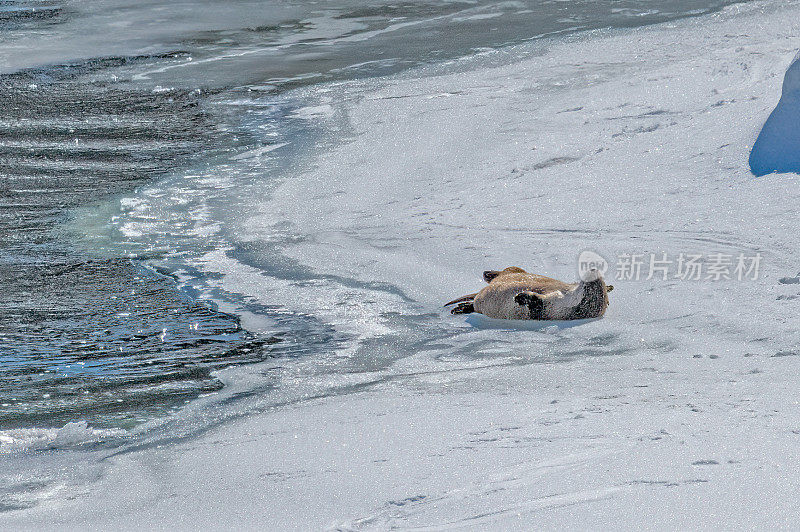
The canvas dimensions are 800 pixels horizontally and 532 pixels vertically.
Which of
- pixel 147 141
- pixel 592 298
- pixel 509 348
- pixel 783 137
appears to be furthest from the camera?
pixel 147 141

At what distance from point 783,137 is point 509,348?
3.11 m

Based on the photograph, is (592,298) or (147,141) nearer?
(592,298)

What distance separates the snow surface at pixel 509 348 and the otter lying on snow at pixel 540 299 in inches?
3.6

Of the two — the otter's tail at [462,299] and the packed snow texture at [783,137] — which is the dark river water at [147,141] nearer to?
the otter's tail at [462,299]

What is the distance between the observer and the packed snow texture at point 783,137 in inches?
263

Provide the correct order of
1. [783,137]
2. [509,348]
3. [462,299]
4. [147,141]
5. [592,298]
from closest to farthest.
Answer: [509,348] < [592,298] < [462,299] < [783,137] < [147,141]

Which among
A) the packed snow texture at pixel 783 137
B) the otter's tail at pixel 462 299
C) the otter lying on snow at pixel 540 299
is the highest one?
the packed snow texture at pixel 783 137

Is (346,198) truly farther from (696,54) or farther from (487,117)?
(696,54)

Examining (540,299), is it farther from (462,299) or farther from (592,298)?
(462,299)

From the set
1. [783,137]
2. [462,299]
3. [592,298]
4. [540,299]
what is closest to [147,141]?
[462,299]

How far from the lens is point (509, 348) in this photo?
477 cm

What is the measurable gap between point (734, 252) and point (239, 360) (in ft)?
8.93

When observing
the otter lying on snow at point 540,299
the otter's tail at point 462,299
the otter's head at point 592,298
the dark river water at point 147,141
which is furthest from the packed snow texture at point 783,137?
the dark river water at point 147,141

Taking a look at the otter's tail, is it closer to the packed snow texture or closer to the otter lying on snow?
the otter lying on snow
